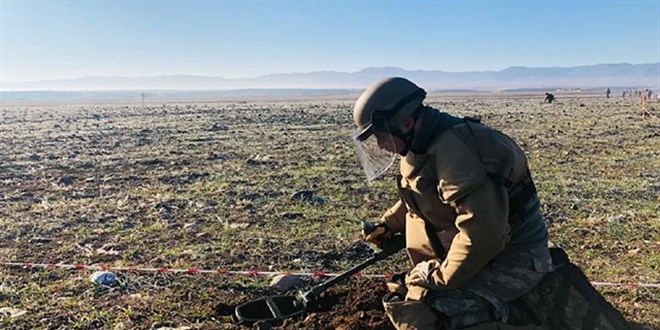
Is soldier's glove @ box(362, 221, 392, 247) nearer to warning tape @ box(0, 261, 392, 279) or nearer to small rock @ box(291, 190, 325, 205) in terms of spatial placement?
warning tape @ box(0, 261, 392, 279)

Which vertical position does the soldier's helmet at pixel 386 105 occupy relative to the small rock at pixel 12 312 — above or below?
above

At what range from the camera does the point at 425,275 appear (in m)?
4.09

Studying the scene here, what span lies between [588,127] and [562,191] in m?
15.3

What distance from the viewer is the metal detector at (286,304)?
5.20 metres

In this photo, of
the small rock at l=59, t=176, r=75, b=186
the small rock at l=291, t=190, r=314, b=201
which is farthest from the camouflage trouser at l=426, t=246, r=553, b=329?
the small rock at l=59, t=176, r=75, b=186

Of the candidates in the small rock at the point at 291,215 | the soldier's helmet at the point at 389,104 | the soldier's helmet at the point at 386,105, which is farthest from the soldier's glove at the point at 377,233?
the small rock at the point at 291,215

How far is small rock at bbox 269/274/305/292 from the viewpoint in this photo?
6645 millimetres

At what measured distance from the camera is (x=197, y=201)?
1123 centimetres

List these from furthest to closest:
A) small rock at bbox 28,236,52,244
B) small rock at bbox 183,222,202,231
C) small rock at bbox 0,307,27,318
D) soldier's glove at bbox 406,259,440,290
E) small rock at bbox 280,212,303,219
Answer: small rock at bbox 280,212,303,219, small rock at bbox 183,222,202,231, small rock at bbox 28,236,52,244, small rock at bbox 0,307,27,318, soldier's glove at bbox 406,259,440,290

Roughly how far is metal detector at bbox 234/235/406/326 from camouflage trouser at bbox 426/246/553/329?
1.13 m

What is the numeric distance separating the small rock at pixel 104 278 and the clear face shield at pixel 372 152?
3.89 m

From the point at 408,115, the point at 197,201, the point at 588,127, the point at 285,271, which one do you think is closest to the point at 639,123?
the point at 588,127

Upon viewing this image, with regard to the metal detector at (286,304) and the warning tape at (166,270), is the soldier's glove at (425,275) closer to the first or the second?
the metal detector at (286,304)

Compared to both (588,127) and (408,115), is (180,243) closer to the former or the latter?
(408,115)
